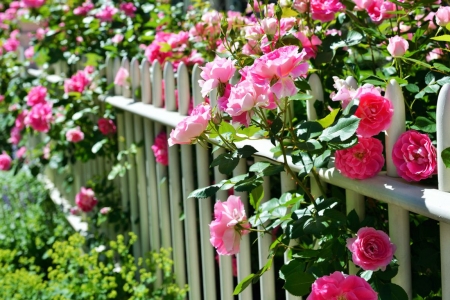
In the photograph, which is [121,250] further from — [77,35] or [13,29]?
[13,29]

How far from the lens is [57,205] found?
5.28m

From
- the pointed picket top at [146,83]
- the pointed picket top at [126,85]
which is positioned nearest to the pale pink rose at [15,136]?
the pointed picket top at [126,85]

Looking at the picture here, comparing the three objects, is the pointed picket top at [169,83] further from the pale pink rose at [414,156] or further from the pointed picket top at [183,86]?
the pale pink rose at [414,156]

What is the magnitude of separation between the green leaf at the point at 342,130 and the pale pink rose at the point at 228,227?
0.33 meters

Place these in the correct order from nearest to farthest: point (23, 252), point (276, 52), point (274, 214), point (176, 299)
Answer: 1. point (276, 52)
2. point (274, 214)
3. point (176, 299)
4. point (23, 252)

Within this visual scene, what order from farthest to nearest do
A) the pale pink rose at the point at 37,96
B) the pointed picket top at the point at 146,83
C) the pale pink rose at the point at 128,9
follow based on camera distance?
1. the pale pink rose at the point at 37,96
2. the pale pink rose at the point at 128,9
3. the pointed picket top at the point at 146,83

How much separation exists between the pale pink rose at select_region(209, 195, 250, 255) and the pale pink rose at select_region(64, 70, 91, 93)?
2318 mm

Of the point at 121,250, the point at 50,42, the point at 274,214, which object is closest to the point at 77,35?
the point at 50,42

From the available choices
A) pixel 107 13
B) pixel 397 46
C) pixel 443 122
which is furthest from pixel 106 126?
pixel 443 122

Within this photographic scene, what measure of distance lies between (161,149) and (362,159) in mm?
1507

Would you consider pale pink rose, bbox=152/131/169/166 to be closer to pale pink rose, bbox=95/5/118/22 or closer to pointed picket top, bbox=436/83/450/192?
pale pink rose, bbox=95/5/118/22

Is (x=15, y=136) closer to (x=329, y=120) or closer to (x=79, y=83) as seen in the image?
(x=79, y=83)

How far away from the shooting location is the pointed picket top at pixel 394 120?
5.15 feet

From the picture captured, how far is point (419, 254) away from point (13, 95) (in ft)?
13.1
